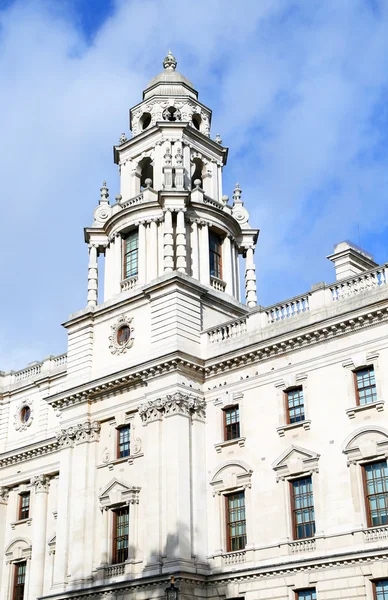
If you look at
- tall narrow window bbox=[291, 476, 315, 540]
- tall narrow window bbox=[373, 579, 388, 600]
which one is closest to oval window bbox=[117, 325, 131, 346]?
tall narrow window bbox=[291, 476, 315, 540]

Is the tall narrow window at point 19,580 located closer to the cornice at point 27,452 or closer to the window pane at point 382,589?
the cornice at point 27,452

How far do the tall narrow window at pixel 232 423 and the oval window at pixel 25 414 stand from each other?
1727cm

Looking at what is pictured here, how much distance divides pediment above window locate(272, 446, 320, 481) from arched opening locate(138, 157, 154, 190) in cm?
2208

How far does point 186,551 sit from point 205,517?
2.17 m

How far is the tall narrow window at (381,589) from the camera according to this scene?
1325 inches

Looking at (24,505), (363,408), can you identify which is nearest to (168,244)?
(363,408)

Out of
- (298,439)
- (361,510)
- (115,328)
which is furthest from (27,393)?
(361,510)

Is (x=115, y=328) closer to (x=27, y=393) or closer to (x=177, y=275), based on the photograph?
(x=177, y=275)

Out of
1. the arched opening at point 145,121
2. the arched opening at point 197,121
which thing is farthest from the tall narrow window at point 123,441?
the arched opening at point 197,121

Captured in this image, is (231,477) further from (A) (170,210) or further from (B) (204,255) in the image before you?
(A) (170,210)

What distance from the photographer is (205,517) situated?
4016cm

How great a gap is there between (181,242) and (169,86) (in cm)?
1369

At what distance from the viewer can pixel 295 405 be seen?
39438 mm

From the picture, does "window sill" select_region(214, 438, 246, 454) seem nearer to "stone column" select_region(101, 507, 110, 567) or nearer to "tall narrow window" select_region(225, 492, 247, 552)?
"tall narrow window" select_region(225, 492, 247, 552)
